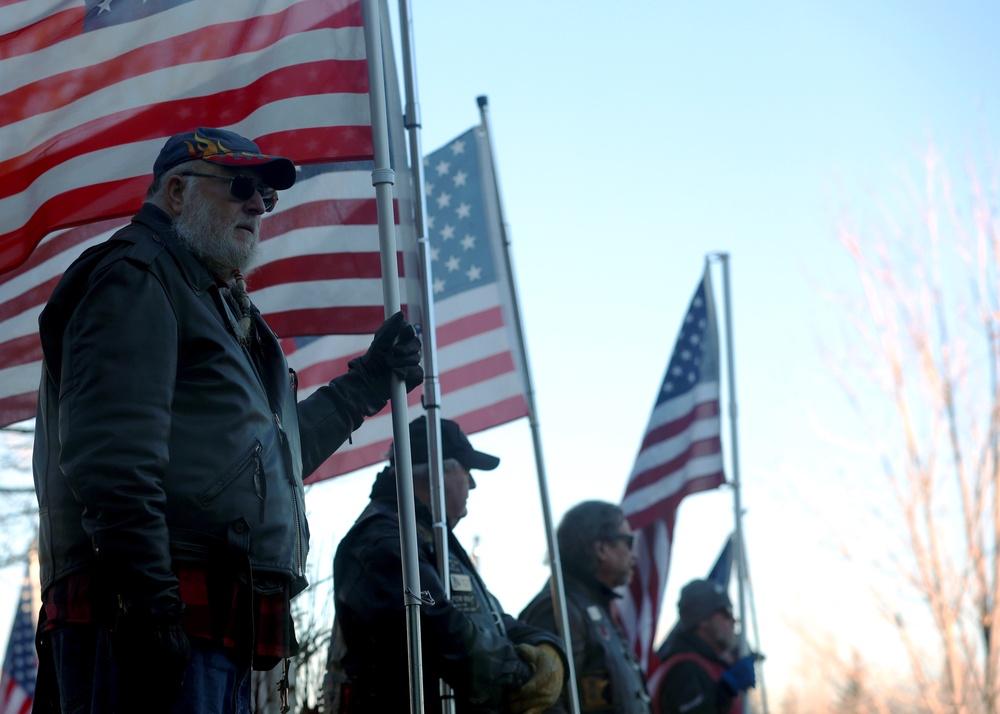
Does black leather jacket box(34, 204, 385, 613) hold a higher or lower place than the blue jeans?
higher

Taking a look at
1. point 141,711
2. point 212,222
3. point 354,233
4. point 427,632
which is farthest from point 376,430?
point 141,711

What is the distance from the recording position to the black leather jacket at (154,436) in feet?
9.26

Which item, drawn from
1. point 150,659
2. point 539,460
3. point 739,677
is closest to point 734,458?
point 739,677

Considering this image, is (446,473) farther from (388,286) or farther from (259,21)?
(259,21)

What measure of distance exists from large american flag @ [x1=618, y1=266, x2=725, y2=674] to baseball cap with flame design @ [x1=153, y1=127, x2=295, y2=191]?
6527 mm

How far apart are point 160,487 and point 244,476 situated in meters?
0.26

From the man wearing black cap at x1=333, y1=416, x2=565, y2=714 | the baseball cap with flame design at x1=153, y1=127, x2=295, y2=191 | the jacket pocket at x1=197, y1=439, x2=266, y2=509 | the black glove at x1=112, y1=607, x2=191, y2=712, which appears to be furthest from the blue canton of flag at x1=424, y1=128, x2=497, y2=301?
the black glove at x1=112, y1=607, x2=191, y2=712

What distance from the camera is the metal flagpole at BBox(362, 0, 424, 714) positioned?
3.86 m

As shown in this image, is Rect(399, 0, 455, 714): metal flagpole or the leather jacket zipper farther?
Rect(399, 0, 455, 714): metal flagpole

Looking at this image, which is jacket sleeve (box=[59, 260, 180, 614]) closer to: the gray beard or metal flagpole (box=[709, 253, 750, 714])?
the gray beard

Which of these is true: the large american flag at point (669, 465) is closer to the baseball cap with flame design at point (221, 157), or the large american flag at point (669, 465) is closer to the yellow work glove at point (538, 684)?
the yellow work glove at point (538, 684)

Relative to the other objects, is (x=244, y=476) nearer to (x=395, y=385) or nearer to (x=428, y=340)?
(x=395, y=385)

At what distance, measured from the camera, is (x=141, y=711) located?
9.38ft

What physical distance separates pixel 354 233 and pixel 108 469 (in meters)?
2.99
